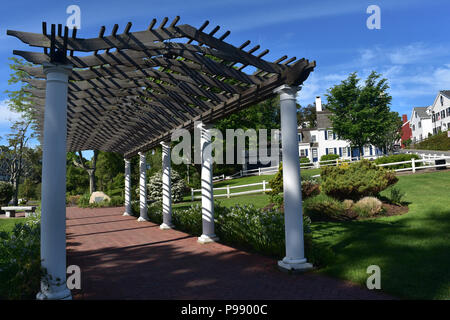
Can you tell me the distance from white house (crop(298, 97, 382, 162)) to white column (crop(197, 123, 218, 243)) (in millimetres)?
36108

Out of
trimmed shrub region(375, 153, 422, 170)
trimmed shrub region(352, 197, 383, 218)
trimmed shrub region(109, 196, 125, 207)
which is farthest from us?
trimmed shrub region(109, 196, 125, 207)

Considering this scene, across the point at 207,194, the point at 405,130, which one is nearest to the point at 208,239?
the point at 207,194

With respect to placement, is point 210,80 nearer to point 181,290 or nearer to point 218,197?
point 181,290

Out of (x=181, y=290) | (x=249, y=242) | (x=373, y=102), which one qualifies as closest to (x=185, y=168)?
(x=373, y=102)

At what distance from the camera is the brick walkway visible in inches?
191

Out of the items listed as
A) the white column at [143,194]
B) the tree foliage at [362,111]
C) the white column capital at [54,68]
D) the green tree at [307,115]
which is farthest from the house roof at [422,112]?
the white column capital at [54,68]

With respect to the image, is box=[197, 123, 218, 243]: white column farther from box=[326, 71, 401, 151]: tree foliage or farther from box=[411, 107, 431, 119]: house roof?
box=[411, 107, 431, 119]: house roof

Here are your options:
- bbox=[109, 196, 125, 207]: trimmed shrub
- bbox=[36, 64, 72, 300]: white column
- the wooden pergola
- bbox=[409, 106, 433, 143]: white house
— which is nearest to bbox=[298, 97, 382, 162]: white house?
bbox=[409, 106, 433, 143]: white house

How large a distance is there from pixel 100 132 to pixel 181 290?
924 centimetres

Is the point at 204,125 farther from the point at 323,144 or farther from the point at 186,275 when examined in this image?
the point at 323,144

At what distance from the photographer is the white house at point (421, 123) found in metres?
60.3

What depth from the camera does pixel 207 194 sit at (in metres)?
9.45

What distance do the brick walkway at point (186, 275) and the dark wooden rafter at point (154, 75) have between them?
12.5ft
